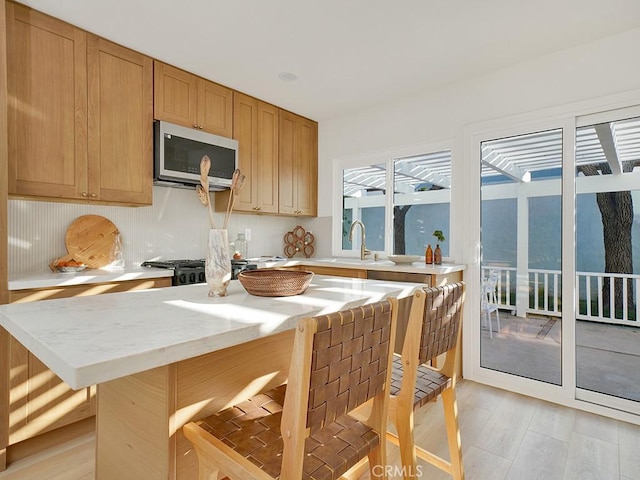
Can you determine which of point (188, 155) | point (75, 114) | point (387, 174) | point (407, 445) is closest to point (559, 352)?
point (407, 445)

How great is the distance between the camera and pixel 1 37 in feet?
6.41

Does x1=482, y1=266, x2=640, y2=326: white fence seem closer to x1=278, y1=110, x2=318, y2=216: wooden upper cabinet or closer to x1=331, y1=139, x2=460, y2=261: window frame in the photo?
x1=331, y1=139, x2=460, y2=261: window frame

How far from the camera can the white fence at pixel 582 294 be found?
2393 mm

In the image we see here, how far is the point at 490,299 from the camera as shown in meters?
2.99

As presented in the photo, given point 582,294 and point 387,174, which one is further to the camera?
point 387,174

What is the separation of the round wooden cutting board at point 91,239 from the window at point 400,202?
2.32 meters

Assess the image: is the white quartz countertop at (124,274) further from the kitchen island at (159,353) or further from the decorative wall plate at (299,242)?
the kitchen island at (159,353)

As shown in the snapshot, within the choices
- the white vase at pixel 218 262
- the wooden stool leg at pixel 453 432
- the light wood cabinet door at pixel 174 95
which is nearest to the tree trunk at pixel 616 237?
the wooden stool leg at pixel 453 432

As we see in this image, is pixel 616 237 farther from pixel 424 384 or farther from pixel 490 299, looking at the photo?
pixel 424 384

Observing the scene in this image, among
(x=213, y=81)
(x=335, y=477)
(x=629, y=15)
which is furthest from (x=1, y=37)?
(x=629, y=15)

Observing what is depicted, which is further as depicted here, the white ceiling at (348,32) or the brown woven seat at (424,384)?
the white ceiling at (348,32)

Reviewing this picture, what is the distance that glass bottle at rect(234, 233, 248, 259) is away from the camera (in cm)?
372

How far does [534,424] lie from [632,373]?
782mm

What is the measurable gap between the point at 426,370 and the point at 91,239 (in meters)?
2.49
